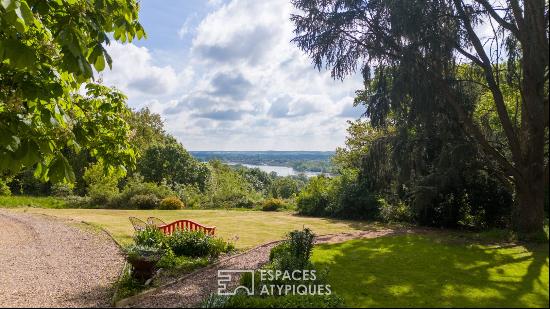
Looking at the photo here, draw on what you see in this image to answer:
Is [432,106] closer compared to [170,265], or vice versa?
[170,265]

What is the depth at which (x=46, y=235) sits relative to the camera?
1545 cm

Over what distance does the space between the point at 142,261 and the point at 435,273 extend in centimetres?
608

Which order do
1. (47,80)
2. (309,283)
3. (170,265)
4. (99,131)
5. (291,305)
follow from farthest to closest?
(170,265)
(99,131)
(309,283)
(291,305)
(47,80)

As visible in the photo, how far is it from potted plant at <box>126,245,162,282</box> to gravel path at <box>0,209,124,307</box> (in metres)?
0.68

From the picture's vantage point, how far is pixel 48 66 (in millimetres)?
5566

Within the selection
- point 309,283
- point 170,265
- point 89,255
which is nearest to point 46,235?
point 89,255

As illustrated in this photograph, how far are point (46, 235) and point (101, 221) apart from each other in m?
3.41

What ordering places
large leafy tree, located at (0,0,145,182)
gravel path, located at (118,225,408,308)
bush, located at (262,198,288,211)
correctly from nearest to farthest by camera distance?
large leafy tree, located at (0,0,145,182), gravel path, located at (118,225,408,308), bush, located at (262,198,288,211)

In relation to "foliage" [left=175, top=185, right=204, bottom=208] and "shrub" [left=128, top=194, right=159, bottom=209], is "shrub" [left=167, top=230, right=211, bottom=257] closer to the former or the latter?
"shrub" [left=128, top=194, right=159, bottom=209]

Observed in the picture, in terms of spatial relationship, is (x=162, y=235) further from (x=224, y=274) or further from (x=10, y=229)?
(x=10, y=229)

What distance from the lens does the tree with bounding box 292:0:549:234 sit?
39.3ft

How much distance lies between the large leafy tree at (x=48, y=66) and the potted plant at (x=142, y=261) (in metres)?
2.85

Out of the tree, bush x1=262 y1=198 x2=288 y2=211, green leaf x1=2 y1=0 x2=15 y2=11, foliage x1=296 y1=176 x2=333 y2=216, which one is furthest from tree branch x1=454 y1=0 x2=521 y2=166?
bush x1=262 y1=198 x2=288 y2=211

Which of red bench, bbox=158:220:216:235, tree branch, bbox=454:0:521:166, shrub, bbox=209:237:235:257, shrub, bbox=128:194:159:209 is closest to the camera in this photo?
shrub, bbox=209:237:235:257
